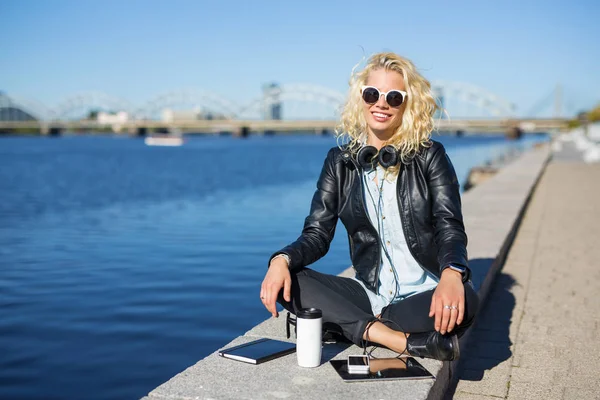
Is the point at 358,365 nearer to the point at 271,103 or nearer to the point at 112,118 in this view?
the point at 271,103

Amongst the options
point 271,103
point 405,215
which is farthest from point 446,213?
point 271,103

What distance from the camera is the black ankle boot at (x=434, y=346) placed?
2703 millimetres

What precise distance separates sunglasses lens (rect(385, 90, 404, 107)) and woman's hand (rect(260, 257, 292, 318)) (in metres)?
0.84

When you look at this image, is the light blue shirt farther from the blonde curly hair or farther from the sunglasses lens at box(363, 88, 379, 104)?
the sunglasses lens at box(363, 88, 379, 104)

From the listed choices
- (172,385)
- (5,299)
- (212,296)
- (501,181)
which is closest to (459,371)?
(172,385)

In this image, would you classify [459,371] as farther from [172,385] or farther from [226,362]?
[172,385]

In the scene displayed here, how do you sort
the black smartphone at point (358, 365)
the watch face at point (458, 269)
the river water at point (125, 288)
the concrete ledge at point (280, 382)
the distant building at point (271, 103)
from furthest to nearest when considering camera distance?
the distant building at point (271, 103) → the river water at point (125, 288) → the watch face at point (458, 269) → the black smartphone at point (358, 365) → the concrete ledge at point (280, 382)

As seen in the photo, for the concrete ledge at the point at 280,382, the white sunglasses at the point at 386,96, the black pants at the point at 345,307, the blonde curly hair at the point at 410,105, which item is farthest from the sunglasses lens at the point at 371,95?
the concrete ledge at the point at 280,382

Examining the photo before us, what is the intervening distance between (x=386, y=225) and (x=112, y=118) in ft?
457

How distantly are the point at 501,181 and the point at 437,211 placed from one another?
11091 millimetres

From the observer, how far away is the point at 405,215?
2936 millimetres

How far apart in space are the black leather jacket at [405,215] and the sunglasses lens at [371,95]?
0.27m

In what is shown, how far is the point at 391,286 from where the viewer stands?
9.93ft

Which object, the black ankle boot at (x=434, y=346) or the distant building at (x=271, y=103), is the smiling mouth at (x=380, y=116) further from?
the distant building at (x=271, y=103)
